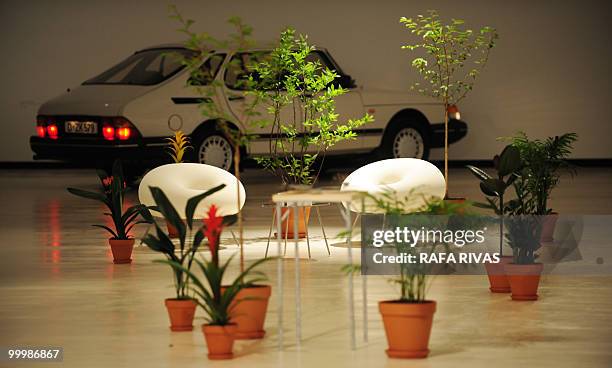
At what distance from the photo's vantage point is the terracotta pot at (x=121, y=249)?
24.7ft

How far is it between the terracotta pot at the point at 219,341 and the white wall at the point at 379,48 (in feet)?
36.8

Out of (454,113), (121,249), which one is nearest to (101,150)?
(454,113)

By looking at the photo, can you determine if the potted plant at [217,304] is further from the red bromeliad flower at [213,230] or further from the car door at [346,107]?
the car door at [346,107]

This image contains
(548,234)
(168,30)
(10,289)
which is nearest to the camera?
(10,289)

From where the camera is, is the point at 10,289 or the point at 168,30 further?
the point at 168,30

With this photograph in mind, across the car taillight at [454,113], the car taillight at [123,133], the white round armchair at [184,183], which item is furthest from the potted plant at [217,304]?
the car taillight at [454,113]

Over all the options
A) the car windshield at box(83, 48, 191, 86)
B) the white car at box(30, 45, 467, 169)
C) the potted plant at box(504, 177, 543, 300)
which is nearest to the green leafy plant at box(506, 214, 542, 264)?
the potted plant at box(504, 177, 543, 300)

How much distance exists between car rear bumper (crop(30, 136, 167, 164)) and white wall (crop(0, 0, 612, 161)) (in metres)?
3.55

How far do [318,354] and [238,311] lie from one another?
413mm

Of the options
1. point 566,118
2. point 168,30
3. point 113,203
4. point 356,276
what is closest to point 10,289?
point 113,203

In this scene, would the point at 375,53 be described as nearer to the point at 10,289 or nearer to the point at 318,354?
the point at 10,289

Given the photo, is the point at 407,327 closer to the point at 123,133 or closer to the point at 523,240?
the point at 523,240

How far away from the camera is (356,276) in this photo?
22.6ft

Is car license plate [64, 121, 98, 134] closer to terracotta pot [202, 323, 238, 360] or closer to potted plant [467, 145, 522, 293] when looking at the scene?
potted plant [467, 145, 522, 293]
